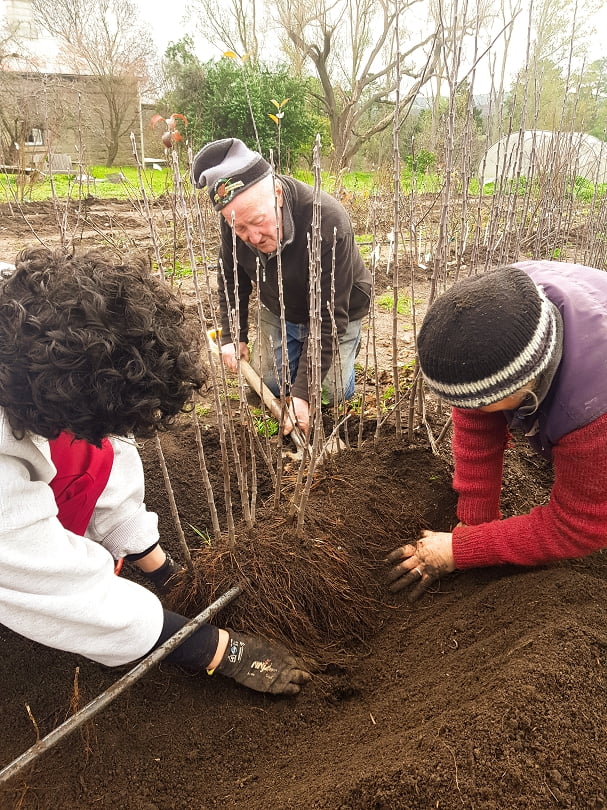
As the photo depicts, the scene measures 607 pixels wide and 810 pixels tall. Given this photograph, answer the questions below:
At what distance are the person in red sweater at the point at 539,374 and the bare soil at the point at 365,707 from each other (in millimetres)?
188

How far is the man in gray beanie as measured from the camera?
7.99 feet

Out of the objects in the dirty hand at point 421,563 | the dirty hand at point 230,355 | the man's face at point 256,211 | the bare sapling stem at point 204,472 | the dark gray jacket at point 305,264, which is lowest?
the dirty hand at point 421,563

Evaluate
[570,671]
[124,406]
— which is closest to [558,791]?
[570,671]

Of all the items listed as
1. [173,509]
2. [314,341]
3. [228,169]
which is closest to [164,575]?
[173,509]

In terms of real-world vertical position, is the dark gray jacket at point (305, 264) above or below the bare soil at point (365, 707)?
above

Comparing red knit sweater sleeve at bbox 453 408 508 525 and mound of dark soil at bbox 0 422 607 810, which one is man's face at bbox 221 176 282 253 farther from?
mound of dark soil at bbox 0 422 607 810

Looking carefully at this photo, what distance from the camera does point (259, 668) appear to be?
63.6 inches

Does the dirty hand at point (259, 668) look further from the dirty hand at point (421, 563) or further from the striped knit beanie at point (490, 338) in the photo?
the striped knit beanie at point (490, 338)

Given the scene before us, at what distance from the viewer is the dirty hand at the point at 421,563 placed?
6.05 feet

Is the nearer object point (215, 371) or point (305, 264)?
point (215, 371)

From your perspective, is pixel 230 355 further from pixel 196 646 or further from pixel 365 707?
pixel 365 707

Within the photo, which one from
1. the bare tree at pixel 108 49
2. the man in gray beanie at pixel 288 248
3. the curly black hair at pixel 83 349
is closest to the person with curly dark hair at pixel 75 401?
the curly black hair at pixel 83 349

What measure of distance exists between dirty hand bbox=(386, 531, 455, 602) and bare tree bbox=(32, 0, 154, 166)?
1427 centimetres

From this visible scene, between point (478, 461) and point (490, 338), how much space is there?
0.71 meters
